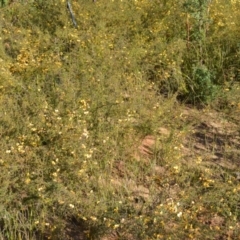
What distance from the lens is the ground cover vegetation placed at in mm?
3240

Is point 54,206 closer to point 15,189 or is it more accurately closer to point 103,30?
point 15,189

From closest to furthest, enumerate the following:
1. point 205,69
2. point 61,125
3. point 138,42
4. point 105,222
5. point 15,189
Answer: point 105,222, point 15,189, point 61,125, point 205,69, point 138,42

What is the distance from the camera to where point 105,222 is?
3129 millimetres

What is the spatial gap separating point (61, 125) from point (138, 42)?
79.4 inches

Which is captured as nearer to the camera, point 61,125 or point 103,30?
point 61,125

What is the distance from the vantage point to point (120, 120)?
396cm

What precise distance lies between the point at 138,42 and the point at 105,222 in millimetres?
2820

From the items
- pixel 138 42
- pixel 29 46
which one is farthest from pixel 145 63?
pixel 29 46

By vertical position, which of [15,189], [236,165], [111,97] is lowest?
[236,165]

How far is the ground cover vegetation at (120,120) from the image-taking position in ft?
10.6

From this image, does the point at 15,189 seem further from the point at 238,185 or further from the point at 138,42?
the point at 138,42

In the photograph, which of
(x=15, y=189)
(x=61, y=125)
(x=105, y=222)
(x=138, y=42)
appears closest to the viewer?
(x=105, y=222)

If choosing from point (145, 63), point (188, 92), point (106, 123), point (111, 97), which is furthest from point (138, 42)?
point (106, 123)

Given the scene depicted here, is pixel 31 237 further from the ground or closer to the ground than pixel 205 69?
closer to the ground
